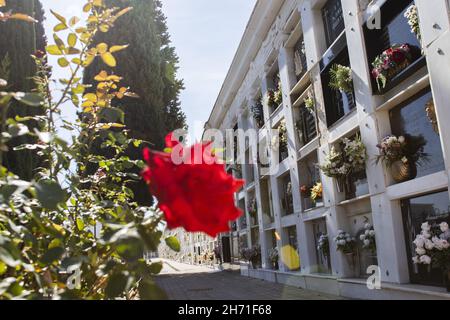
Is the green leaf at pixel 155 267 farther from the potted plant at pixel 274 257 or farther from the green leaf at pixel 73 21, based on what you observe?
the potted plant at pixel 274 257

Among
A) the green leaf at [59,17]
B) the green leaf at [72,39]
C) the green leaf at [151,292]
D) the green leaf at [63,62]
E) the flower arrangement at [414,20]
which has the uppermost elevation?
the flower arrangement at [414,20]

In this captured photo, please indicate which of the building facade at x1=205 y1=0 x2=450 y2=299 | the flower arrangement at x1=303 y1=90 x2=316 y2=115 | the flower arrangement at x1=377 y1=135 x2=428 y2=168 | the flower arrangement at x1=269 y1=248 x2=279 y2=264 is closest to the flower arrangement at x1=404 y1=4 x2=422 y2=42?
the building facade at x1=205 y1=0 x2=450 y2=299

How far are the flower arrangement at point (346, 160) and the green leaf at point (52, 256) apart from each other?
26.5 ft

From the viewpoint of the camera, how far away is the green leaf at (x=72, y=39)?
5.50 feet

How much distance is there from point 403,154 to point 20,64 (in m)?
6.99

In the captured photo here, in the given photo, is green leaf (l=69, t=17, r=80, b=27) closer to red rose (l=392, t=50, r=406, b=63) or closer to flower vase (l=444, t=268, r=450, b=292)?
flower vase (l=444, t=268, r=450, b=292)

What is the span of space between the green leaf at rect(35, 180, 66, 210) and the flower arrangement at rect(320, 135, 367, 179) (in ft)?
26.5

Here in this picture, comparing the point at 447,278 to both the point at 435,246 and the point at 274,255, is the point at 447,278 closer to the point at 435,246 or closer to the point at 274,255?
the point at 435,246

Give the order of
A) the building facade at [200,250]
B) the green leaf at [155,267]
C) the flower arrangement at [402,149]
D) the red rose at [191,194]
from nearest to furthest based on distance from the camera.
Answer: the red rose at [191,194]
the green leaf at [155,267]
the flower arrangement at [402,149]
the building facade at [200,250]

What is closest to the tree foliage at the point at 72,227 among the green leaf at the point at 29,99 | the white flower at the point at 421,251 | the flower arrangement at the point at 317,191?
the green leaf at the point at 29,99

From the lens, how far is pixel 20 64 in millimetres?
7660

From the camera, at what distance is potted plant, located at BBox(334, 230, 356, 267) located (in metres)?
9.45

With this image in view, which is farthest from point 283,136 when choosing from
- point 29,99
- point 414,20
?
point 29,99

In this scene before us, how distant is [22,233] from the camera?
135cm
